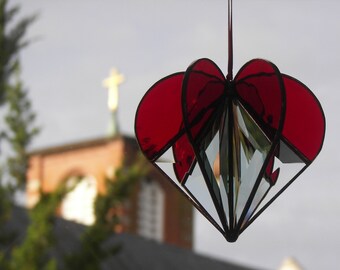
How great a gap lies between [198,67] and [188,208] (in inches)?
1915

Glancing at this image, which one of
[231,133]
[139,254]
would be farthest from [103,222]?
[139,254]

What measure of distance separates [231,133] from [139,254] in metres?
36.3

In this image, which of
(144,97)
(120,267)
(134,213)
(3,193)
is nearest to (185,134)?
(144,97)

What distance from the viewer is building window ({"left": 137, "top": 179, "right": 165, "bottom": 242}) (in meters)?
54.0

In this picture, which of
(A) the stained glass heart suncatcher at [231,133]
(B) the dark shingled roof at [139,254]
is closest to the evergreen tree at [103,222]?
(B) the dark shingled roof at [139,254]

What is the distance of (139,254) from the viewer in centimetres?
4022

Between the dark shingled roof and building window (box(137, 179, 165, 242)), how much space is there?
822 centimetres

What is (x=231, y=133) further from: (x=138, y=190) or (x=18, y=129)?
(x=138, y=190)

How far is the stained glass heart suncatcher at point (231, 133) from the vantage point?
404 cm

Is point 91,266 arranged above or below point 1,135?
below

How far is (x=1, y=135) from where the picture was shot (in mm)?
21281

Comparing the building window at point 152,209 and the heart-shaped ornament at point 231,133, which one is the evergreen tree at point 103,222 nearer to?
the heart-shaped ornament at point 231,133

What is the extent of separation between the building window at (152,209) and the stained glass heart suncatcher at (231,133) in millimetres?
49463

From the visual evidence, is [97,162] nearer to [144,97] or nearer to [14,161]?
[14,161]
